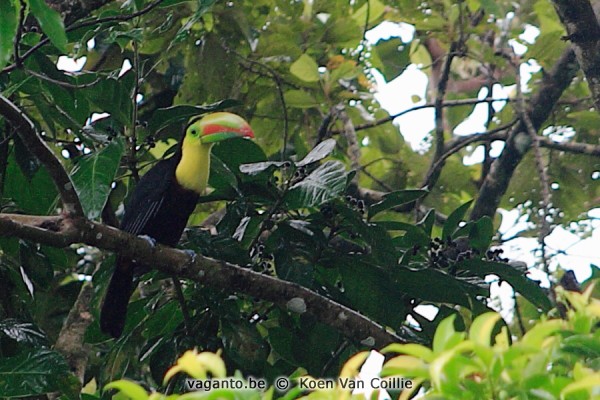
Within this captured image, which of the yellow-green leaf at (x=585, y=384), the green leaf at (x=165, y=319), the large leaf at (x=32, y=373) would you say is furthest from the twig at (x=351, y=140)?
the yellow-green leaf at (x=585, y=384)

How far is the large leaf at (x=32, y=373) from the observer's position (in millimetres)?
2656

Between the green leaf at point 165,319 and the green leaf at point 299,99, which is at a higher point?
the green leaf at point 299,99

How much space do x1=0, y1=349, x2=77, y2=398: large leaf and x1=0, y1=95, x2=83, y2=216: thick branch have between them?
51 centimetres

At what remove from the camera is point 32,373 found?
8.80ft

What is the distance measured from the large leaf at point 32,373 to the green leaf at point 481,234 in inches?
49.7

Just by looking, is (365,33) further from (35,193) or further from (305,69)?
(35,193)

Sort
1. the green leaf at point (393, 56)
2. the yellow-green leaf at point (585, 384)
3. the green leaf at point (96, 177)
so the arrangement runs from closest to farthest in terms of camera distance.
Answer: the yellow-green leaf at point (585, 384)
the green leaf at point (96, 177)
the green leaf at point (393, 56)

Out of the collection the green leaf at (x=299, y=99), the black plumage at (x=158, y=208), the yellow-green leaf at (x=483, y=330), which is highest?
the yellow-green leaf at (x=483, y=330)

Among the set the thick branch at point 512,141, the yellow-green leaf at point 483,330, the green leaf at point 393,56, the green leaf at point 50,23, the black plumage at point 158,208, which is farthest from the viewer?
the green leaf at point 393,56

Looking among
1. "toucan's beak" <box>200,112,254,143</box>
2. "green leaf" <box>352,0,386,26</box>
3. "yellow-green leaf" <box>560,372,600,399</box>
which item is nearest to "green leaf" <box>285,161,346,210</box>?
"toucan's beak" <box>200,112,254,143</box>

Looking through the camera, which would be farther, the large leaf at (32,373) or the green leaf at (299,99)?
the green leaf at (299,99)

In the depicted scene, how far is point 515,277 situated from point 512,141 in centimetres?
104

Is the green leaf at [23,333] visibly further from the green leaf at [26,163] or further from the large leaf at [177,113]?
the large leaf at [177,113]

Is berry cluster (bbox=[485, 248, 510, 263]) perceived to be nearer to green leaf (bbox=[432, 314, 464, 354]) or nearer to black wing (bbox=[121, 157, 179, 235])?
black wing (bbox=[121, 157, 179, 235])
